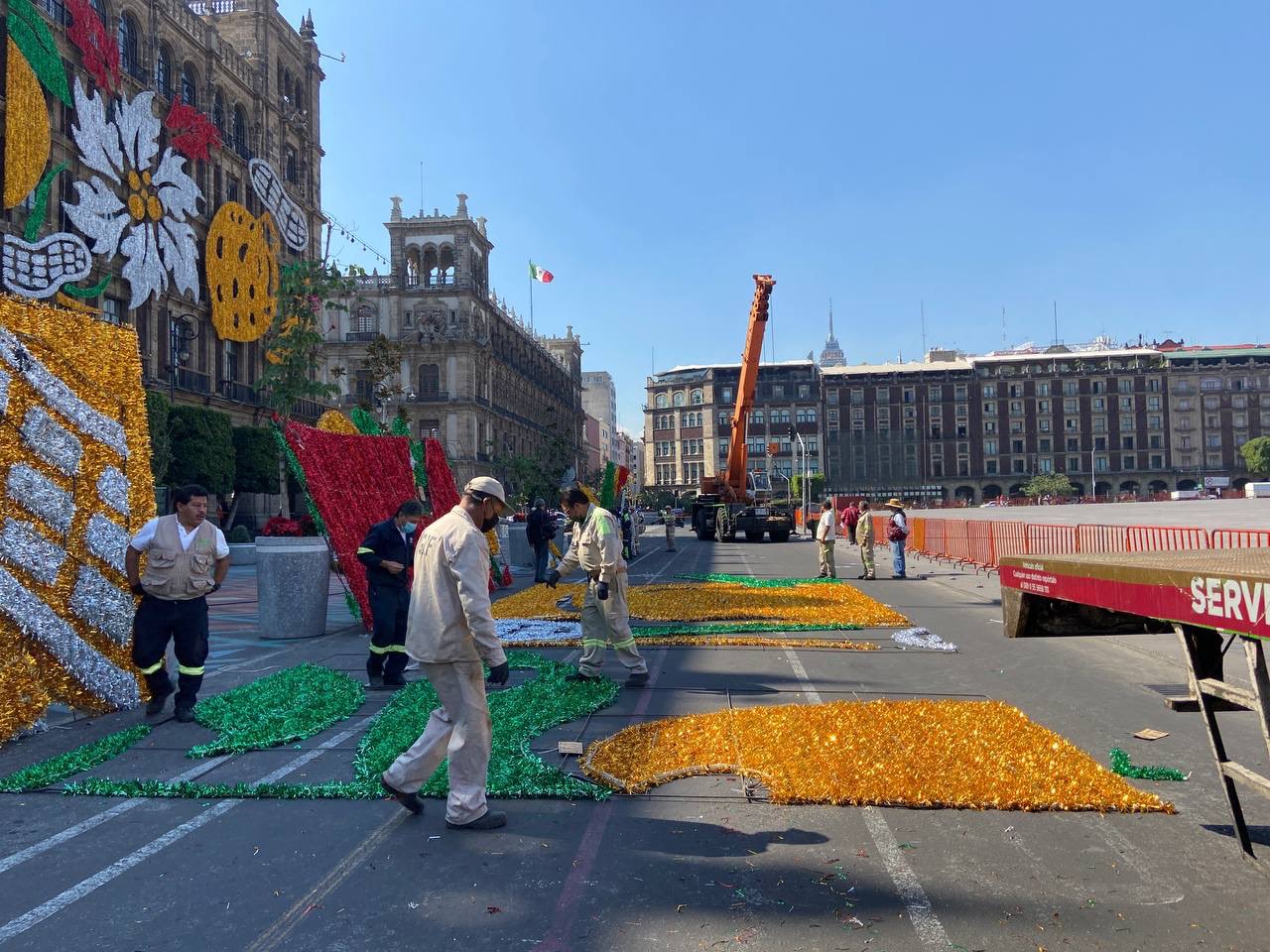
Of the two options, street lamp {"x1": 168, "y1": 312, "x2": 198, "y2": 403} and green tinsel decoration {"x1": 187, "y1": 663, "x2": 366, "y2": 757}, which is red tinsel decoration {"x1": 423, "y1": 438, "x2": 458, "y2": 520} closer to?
green tinsel decoration {"x1": 187, "y1": 663, "x2": 366, "y2": 757}

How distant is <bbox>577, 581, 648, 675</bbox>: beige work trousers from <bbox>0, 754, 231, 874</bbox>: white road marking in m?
3.42

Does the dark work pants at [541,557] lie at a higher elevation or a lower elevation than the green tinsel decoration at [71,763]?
higher

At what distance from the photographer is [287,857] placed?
13.9 ft

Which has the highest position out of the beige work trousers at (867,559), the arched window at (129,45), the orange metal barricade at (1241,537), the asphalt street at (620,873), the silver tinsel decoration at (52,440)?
the arched window at (129,45)

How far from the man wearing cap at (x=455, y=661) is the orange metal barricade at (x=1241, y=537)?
33.4 feet

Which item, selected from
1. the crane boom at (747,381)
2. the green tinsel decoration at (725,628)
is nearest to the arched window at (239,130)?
the crane boom at (747,381)

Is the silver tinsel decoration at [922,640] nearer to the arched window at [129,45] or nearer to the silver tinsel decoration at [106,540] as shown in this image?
the silver tinsel decoration at [106,540]

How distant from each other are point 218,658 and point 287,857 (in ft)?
21.2

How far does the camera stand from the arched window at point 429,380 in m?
65.1

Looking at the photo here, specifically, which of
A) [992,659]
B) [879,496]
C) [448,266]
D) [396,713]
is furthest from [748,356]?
[879,496]

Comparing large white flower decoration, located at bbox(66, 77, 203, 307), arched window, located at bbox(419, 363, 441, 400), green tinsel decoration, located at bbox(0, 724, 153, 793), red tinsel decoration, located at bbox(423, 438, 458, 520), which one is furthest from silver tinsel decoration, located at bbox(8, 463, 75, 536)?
arched window, located at bbox(419, 363, 441, 400)

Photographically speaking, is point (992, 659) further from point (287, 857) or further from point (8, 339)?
point (8, 339)

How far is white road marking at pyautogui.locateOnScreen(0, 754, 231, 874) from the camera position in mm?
4258

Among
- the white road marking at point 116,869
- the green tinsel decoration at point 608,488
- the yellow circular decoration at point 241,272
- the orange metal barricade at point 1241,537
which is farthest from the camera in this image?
the yellow circular decoration at point 241,272
